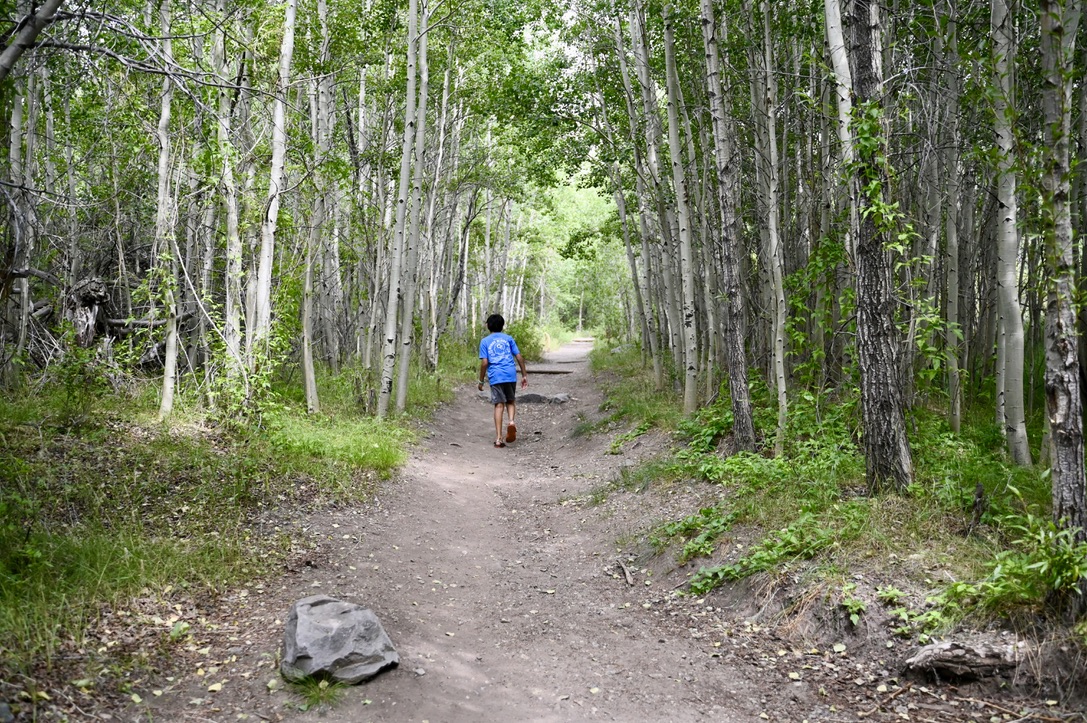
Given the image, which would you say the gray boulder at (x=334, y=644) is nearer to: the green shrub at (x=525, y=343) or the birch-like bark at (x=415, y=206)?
the birch-like bark at (x=415, y=206)

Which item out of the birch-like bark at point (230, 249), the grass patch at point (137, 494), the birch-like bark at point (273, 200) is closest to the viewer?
the grass patch at point (137, 494)

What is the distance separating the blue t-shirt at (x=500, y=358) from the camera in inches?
419

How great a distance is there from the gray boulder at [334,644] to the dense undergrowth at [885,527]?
2.31 metres

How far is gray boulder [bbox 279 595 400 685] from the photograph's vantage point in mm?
3621

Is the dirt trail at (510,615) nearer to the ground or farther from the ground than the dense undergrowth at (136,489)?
nearer to the ground

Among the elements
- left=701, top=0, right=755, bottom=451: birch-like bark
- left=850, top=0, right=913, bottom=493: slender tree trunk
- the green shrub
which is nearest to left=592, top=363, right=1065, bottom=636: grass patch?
left=850, top=0, right=913, bottom=493: slender tree trunk

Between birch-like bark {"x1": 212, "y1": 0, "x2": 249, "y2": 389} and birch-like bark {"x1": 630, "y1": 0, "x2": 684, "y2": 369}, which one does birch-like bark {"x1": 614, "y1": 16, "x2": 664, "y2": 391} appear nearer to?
birch-like bark {"x1": 630, "y1": 0, "x2": 684, "y2": 369}

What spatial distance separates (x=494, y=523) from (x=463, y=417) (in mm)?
6428

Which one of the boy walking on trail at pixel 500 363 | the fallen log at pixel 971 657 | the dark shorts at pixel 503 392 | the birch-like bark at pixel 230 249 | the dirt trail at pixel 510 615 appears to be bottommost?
the dirt trail at pixel 510 615

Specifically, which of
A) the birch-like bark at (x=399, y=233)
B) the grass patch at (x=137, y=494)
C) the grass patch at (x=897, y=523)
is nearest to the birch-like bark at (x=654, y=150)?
the birch-like bark at (x=399, y=233)

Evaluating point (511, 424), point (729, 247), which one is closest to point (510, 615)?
point (729, 247)

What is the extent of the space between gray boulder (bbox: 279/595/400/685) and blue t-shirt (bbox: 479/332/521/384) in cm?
677

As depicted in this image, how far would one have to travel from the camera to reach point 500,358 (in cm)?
1066

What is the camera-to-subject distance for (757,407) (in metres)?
9.24
